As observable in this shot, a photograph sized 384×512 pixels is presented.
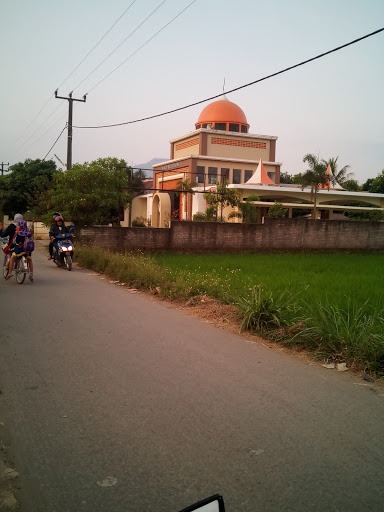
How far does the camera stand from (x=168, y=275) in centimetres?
1162

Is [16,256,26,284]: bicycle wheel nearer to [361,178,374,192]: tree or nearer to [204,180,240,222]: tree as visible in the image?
[204,180,240,222]: tree

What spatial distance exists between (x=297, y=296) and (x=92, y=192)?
14.6 meters

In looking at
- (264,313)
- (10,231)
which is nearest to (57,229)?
(10,231)

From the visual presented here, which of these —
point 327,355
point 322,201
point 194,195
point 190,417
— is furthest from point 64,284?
point 322,201

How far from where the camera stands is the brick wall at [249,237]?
2162 cm

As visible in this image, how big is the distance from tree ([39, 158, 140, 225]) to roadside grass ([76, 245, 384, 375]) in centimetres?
386

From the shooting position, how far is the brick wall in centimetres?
2162

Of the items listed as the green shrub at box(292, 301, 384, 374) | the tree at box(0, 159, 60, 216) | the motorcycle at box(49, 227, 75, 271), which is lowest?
the green shrub at box(292, 301, 384, 374)

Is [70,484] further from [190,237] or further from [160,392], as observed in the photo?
[190,237]

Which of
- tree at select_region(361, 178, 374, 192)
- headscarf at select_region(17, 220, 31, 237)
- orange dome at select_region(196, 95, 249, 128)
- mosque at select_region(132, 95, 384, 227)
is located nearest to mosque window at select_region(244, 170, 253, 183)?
mosque at select_region(132, 95, 384, 227)

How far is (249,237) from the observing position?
950 inches

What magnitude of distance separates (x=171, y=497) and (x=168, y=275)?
29.1 ft

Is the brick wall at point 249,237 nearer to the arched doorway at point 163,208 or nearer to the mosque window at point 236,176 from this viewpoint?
the arched doorway at point 163,208

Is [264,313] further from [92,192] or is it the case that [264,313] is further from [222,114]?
[222,114]
